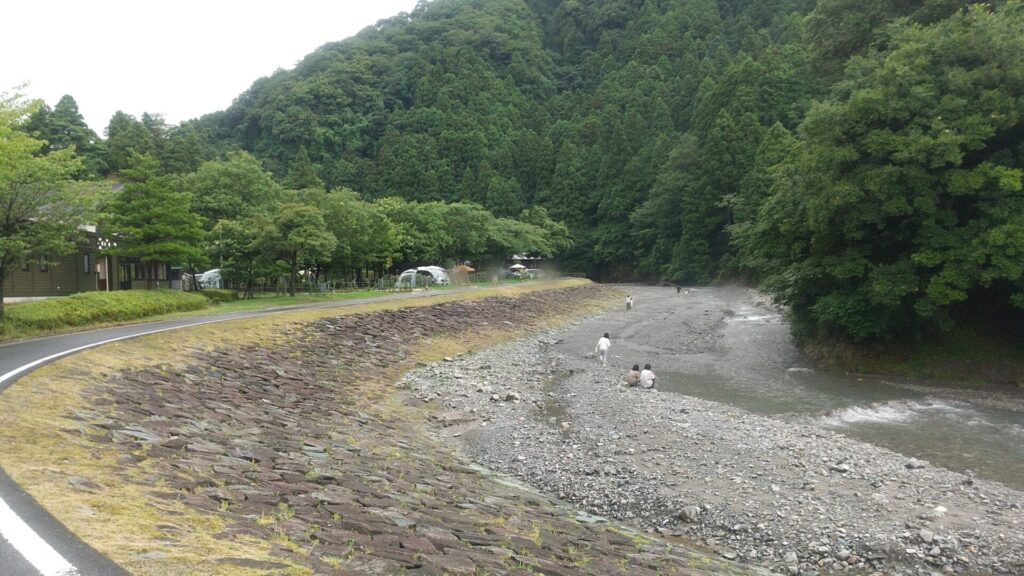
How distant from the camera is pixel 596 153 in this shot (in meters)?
98.8

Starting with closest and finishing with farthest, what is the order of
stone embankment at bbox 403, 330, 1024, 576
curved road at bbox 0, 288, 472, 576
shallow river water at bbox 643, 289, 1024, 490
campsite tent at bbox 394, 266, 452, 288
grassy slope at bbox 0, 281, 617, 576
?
curved road at bbox 0, 288, 472, 576, grassy slope at bbox 0, 281, 617, 576, stone embankment at bbox 403, 330, 1024, 576, shallow river water at bbox 643, 289, 1024, 490, campsite tent at bbox 394, 266, 452, 288

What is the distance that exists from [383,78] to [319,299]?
11295 cm

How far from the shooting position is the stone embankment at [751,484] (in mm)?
8406

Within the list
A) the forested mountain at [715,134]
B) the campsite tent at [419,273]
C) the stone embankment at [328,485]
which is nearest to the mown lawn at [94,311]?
the stone embankment at [328,485]

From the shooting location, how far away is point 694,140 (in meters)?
80.6

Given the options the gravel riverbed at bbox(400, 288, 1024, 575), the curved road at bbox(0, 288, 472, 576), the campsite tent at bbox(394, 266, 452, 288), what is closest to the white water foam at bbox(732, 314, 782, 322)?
the gravel riverbed at bbox(400, 288, 1024, 575)

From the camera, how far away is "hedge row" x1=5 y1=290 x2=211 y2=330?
57.7 ft

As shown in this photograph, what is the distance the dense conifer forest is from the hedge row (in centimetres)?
1316

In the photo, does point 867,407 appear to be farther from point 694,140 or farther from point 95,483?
point 694,140

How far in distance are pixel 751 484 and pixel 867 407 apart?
895cm

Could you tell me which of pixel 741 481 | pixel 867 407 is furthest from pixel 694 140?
pixel 741 481

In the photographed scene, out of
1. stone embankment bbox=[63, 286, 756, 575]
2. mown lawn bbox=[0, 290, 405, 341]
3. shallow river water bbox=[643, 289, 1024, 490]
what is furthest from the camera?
mown lawn bbox=[0, 290, 405, 341]

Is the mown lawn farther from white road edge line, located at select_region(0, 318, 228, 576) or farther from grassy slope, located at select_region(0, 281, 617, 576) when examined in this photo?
white road edge line, located at select_region(0, 318, 228, 576)

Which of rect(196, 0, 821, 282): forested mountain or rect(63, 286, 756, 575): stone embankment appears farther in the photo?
rect(196, 0, 821, 282): forested mountain
